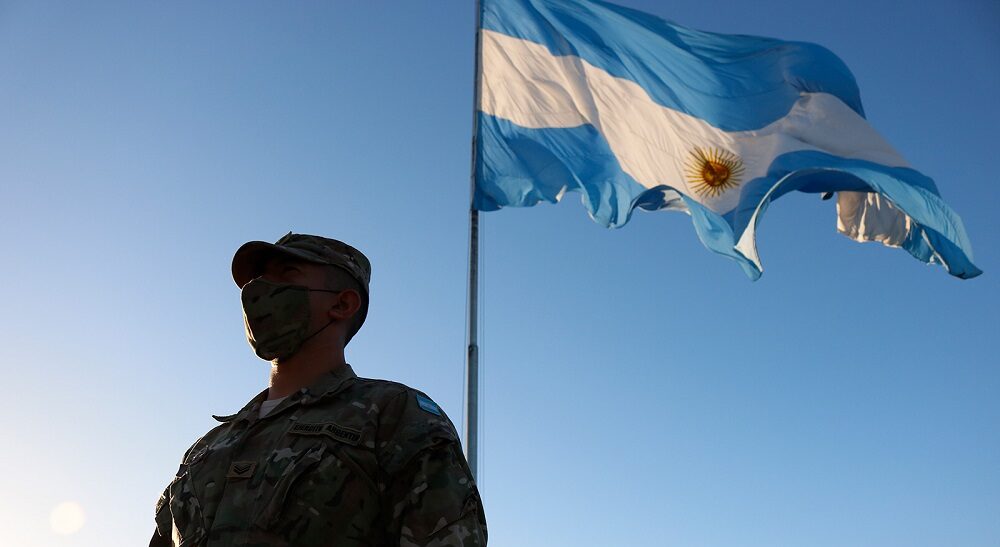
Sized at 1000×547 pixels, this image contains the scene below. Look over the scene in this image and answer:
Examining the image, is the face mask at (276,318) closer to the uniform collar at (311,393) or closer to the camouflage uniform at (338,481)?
the uniform collar at (311,393)

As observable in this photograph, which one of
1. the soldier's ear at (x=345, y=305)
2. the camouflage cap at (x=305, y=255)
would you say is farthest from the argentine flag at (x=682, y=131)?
the soldier's ear at (x=345, y=305)

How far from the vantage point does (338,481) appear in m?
2.66

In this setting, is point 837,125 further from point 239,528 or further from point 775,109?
point 239,528

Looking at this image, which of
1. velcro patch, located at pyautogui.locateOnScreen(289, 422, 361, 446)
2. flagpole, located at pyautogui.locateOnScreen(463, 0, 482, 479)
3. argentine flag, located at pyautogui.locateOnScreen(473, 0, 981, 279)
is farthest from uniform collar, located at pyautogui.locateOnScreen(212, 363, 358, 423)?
argentine flag, located at pyautogui.locateOnScreen(473, 0, 981, 279)

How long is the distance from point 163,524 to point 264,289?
870mm

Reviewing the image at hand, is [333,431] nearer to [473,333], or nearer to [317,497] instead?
[317,497]

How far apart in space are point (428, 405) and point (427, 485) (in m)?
0.33

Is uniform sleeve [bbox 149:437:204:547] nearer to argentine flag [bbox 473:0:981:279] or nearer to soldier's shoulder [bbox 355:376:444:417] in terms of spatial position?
soldier's shoulder [bbox 355:376:444:417]

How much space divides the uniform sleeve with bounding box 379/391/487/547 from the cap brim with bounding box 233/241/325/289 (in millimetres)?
780

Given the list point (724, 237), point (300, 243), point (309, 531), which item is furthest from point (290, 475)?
point (724, 237)

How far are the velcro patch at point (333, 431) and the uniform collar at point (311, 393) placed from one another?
143mm

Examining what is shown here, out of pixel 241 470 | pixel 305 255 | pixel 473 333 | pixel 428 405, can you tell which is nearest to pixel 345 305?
pixel 305 255

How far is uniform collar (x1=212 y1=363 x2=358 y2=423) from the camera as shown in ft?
9.67

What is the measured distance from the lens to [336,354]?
323 cm
